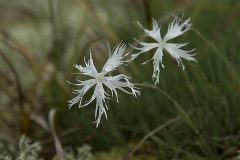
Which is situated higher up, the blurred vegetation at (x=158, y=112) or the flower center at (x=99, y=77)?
the blurred vegetation at (x=158, y=112)

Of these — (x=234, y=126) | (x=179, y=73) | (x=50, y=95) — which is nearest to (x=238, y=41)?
(x=179, y=73)

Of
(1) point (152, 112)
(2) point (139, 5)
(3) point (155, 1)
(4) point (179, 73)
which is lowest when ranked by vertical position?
→ (1) point (152, 112)

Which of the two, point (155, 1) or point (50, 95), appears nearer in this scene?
point (50, 95)

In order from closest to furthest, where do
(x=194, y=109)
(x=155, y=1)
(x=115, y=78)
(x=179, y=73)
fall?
(x=115, y=78)
(x=194, y=109)
(x=179, y=73)
(x=155, y=1)

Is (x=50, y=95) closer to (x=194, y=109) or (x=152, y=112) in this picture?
(x=152, y=112)

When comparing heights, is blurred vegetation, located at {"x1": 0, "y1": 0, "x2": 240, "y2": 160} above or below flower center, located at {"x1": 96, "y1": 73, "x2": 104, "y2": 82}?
above

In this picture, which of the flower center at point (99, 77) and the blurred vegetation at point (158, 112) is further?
the blurred vegetation at point (158, 112)

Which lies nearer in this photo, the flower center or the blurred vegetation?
the flower center

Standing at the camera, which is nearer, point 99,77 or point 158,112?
point 99,77

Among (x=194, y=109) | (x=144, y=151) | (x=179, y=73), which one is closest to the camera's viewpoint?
(x=194, y=109)

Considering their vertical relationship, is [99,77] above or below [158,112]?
below

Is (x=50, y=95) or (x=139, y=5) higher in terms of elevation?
(x=139, y=5)
